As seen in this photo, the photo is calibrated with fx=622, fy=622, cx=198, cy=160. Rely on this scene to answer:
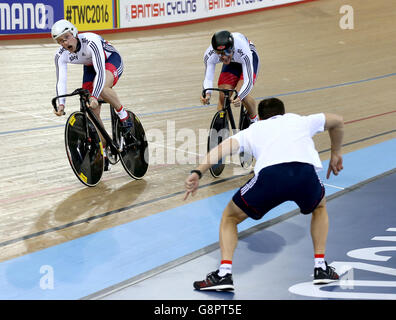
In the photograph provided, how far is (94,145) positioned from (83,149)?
0.11 metres

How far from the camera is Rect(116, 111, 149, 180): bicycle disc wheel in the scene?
5348 mm

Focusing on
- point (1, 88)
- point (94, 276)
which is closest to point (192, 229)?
point (94, 276)

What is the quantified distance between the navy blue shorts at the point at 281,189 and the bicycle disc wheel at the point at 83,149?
1.97 metres

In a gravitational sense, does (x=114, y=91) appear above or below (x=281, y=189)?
above

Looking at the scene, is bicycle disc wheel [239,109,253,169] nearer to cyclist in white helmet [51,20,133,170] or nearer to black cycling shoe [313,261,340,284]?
cyclist in white helmet [51,20,133,170]

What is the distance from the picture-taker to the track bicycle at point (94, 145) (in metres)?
4.88

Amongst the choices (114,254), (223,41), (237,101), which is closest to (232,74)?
(237,101)

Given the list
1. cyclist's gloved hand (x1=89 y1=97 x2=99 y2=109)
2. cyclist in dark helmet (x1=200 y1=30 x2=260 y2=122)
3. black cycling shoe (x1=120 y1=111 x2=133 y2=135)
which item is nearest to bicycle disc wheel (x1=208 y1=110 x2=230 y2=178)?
cyclist in dark helmet (x1=200 y1=30 x2=260 y2=122)

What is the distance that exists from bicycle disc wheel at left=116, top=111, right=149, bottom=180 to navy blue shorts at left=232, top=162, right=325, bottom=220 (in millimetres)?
2235

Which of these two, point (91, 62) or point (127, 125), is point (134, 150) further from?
point (91, 62)

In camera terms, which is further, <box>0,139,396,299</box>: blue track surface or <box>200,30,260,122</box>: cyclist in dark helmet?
<box>200,30,260,122</box>: cyclist in dark helmet

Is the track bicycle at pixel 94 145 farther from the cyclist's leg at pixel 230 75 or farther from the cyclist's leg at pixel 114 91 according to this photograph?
the cyclist's leg at pixel 230 75

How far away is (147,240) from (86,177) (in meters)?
1.18

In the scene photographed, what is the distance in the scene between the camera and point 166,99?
348 inches
